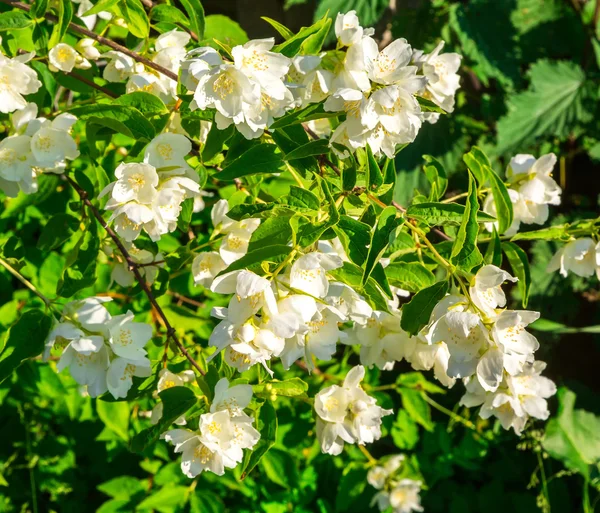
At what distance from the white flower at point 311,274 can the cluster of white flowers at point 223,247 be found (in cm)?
26

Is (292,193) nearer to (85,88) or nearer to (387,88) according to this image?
(387,88)

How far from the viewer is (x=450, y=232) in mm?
1268

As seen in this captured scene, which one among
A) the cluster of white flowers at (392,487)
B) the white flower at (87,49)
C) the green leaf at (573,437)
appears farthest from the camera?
the green leaf at (573,437)

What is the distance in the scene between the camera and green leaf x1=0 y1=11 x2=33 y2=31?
3.63 feet

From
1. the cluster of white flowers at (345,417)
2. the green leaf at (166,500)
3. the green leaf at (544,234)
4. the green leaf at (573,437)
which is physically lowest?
the green leaf at (166,500)

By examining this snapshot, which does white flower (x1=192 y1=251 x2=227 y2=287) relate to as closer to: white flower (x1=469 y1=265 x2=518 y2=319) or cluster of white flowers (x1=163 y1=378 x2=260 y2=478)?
cluster of white flowers (x1=163 y1=378 x2=260 y2=478)

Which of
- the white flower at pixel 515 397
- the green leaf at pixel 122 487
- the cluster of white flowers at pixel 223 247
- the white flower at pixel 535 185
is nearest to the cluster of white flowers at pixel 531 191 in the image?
the white flower at pixel 535 185

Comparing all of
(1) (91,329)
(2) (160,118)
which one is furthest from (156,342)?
(2) (160,118)

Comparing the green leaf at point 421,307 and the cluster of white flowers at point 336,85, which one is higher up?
the cluster of white flowers at point 336,85

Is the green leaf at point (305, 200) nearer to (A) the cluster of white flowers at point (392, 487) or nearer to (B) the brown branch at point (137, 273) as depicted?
(B) the brown branch at point (137, 273)

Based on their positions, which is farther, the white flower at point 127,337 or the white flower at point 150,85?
the white flower at point 150,85

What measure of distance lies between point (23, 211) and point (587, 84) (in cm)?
206

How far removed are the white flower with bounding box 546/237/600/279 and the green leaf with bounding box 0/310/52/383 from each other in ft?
3.16

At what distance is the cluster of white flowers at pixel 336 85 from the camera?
91 centimetres
